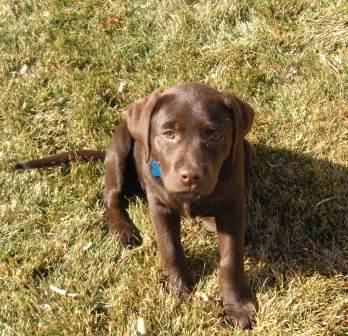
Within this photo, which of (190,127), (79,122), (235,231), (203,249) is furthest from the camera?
(79,122)

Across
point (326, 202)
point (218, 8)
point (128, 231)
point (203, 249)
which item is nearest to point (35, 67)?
point (218, 8)

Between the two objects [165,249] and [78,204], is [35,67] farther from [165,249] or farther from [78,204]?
[165,249]

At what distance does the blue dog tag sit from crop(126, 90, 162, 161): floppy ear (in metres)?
0.05

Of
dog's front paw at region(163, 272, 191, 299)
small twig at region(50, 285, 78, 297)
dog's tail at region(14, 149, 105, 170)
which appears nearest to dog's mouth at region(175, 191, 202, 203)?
dog's front paw at region(163, 272, 191, 299)

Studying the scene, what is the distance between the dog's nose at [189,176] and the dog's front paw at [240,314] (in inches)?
32.1

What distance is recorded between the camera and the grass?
11.7 ft

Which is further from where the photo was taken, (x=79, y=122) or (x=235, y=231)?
(x=79, y=122)

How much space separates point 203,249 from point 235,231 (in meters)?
0.44

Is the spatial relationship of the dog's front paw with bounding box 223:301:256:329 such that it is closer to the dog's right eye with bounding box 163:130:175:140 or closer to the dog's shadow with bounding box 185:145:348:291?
the dog's shadow with bounding box 185:145:348:291

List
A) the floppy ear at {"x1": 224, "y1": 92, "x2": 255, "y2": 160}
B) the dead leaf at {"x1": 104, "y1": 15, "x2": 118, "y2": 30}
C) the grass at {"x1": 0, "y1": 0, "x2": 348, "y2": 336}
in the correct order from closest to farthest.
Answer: the floppy ear at {"x1": 224, "y1": 92, "x2": 255, "y2": 160}
the grass at {"x1": 0, "y1": 0, "x2": 348, "y2": 336}
the dead leaf at {"x1": 104, "y1": 15, "x2": 118, "y2": 30}

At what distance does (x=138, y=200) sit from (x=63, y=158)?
63cm

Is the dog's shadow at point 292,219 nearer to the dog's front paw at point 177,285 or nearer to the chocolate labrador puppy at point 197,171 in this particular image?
the dog's front paw at point 177,285

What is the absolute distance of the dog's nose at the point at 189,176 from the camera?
3148 millimetres

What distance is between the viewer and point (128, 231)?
13.3ft
